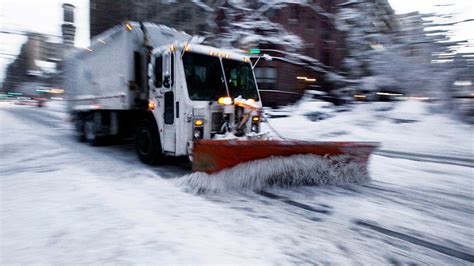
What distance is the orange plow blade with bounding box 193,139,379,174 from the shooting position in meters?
4.34

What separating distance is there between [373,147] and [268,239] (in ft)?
9.20

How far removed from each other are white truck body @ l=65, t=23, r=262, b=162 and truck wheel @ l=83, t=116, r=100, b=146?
81cm

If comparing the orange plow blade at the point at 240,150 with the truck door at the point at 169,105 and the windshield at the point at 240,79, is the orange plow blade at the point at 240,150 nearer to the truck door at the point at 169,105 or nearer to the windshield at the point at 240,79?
the truck door at the point at 169,105

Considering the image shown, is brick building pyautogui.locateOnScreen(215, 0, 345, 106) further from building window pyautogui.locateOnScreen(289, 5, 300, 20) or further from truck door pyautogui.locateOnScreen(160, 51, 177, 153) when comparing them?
truck door pyautogui.locateOnScreen(160, 51, 177, 153)

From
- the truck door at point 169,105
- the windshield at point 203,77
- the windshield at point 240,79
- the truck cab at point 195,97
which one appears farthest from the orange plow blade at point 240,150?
Result: the windshield at point 240,79

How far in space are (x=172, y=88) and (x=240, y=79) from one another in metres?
1.42

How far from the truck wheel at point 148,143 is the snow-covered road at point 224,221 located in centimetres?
74

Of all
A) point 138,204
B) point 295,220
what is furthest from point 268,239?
point 138,204

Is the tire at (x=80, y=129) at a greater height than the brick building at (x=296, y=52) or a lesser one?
lesser

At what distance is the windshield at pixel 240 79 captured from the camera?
5832 mm

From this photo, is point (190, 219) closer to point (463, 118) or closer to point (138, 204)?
point (138, 204)

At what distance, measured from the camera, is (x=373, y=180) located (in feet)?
17.5

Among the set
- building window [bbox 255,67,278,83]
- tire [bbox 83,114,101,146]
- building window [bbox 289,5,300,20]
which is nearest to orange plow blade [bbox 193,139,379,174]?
tire [bbox 83,114,101,146]

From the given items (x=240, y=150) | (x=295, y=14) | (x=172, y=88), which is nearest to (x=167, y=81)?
(x=172, y=88)
